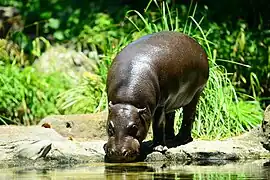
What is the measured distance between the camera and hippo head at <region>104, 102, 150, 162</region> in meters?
6.29

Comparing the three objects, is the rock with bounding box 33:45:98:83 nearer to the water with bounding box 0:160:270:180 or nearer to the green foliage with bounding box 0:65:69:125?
the green foliage with bounding box 0:65:69:125

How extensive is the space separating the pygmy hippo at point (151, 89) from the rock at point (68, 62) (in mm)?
4424

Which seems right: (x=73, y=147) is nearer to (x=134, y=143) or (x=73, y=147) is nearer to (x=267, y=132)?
(x=134, y=143)

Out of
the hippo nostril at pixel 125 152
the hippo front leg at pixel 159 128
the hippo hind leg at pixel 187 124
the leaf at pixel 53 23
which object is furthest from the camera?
the leaf at pixel 53 23

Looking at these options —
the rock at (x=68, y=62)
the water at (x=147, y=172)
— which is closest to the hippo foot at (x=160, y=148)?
the water at (x=147, y=172)

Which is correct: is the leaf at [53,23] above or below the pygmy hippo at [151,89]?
above

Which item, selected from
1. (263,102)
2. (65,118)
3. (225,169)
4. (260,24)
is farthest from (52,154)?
(260,24)

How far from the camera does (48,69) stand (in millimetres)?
12031

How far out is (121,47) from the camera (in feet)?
34.3

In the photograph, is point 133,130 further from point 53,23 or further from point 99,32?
point 53,23

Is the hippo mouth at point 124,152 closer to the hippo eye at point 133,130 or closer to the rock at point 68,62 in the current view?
the hippo eye at point 133,130

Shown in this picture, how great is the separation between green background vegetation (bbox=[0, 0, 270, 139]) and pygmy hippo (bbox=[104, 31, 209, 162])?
5.59 feet

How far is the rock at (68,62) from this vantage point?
11922 millimetres

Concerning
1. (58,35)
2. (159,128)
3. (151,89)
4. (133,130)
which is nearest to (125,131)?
(133,130)
